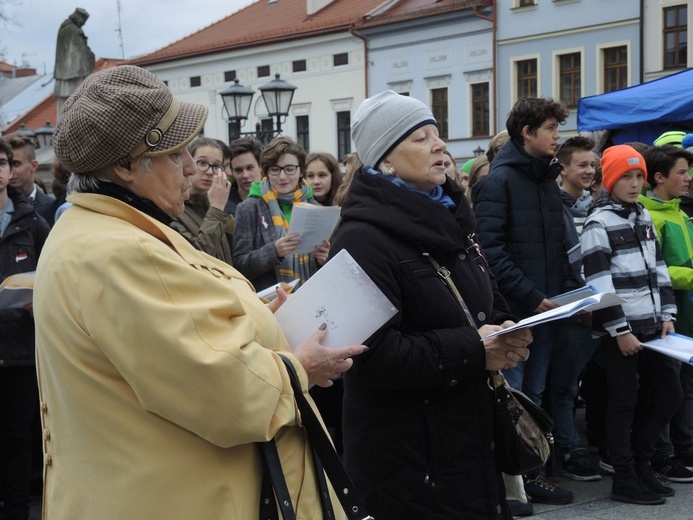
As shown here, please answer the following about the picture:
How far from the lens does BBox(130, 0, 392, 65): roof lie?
41.4 metres

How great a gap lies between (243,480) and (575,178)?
4.91 metres

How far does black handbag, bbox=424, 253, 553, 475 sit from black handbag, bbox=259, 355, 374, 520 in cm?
90

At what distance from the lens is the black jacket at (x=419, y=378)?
3.05 meters

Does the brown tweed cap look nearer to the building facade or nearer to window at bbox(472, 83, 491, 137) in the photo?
the building facade

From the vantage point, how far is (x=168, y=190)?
2350 mm

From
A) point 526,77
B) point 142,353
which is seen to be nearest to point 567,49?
point 526,77

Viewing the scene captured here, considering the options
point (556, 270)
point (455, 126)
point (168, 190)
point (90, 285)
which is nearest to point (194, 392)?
point (90, 285)

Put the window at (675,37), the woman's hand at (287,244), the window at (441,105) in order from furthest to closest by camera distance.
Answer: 1. the window at (441,105)
2. the window at (675,37)
3. the woman's hand at (287,244)

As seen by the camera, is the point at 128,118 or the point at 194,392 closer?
the point at 194,392

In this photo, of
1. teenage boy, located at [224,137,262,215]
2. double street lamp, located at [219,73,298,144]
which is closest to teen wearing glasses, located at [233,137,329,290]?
teenage boy, located at [224,137,262,215]

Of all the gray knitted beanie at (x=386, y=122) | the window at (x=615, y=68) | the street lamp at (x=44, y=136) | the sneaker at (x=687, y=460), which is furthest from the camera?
the window at (x=615, y=68)

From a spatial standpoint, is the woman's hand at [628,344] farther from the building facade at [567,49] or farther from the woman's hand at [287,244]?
the building facade at [567,49]

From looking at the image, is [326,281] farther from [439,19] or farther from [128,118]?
[439,19]

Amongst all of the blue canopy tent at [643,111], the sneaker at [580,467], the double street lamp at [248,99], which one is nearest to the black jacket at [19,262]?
the sneaker at [580,467]
